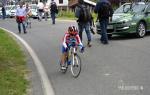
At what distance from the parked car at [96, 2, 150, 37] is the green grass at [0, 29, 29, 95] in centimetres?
434

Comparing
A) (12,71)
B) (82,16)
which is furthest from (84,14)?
(12,71)

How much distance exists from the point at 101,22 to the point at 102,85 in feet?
27.6

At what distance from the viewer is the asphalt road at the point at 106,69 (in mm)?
9719

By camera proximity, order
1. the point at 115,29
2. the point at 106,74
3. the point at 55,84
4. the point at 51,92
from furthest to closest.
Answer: the point at 115,29, the point at 106,74, the point at 55,84, the point at 51,92

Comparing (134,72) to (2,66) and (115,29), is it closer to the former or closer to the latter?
(2,66)

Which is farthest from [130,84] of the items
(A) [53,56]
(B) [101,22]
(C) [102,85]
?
(B) [101,22]

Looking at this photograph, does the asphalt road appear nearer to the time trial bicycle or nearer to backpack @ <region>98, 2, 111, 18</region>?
the time trial bicycle

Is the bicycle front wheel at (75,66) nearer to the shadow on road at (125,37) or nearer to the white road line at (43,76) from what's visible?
the white road line at (43,76)

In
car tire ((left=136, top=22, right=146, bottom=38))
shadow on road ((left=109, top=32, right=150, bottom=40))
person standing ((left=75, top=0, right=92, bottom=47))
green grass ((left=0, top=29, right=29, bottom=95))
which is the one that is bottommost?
shadow on road ((left=109, top=32, right=150, bottom=40))

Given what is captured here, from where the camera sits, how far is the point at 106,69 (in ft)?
39.8

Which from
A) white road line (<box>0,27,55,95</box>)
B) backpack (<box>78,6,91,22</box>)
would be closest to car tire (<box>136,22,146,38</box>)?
backpack (<box>78,6,91,22</box>)

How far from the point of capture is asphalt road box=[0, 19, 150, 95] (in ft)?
31.9

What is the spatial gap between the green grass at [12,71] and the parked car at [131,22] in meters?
4.34

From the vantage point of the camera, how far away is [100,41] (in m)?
19.0
